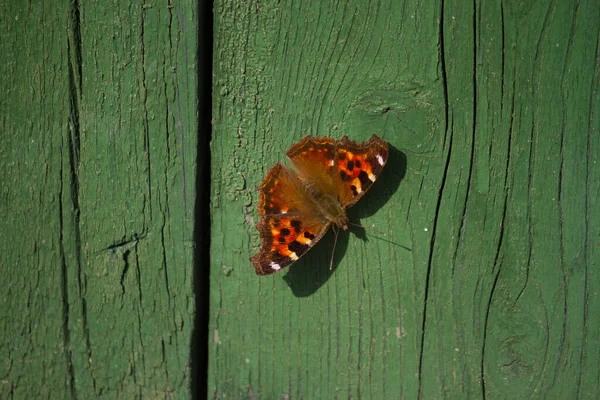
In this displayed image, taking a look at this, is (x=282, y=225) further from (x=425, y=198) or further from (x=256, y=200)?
(x=425, y=198)

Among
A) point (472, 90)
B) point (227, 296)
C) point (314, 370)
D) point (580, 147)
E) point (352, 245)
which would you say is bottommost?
point (314, 370)

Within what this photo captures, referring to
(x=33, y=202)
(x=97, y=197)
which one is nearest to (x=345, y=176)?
(x=97, y=197)

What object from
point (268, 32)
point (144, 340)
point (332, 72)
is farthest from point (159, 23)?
Answer: point (144, 340)

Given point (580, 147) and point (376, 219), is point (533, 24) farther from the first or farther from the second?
point (376, 219)

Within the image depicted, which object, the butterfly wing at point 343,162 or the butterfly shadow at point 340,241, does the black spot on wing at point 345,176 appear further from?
the butterfly shadow at point 340,241

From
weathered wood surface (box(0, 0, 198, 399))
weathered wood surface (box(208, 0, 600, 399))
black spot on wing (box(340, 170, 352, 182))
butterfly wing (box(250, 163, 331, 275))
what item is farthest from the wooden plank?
black spot on wing (box(340, 170, 352, 182))

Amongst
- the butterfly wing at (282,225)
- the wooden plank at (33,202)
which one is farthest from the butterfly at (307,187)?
the wooden plank at (33,202)

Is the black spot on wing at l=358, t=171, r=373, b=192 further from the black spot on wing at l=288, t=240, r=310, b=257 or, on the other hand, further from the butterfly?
the black spot on wing at l=288, t=240, r=310, b=257
